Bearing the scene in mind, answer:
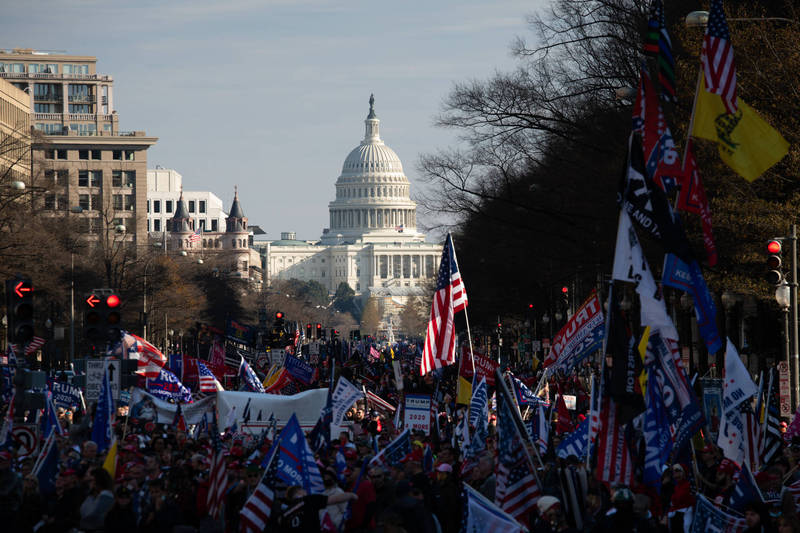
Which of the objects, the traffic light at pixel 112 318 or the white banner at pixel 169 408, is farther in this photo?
the white banner at pixel 169 408

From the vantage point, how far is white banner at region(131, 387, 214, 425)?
26297mm


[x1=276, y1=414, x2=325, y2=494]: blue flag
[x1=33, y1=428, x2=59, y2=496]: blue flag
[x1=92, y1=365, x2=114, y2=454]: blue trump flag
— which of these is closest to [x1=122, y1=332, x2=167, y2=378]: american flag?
[x1=92, y1=365, x2=114, y2=454]: blue trump flag

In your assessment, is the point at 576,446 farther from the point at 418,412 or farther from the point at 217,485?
the point at 418,412

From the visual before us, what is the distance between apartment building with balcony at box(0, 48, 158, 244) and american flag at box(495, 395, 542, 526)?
111600 mm

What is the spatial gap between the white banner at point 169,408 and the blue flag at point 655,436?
1311 centimetres

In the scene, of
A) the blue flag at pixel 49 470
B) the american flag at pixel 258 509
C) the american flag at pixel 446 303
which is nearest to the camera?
the american flag at pixel 258 509

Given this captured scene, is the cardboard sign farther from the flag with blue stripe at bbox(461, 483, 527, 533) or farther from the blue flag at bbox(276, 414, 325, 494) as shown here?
A: the flag with blue stripe at bbox(461, 483, 527, 533)

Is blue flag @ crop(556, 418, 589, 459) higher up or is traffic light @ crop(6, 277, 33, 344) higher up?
traffic light @ crop(6, 277, 33, 344)

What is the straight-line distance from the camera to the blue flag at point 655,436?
13.7m

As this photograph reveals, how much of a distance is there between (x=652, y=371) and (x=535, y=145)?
22.8 m

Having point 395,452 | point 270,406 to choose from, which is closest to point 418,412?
point 270,406

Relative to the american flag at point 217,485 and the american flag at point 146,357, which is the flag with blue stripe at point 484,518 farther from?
the american flag at point 146,357

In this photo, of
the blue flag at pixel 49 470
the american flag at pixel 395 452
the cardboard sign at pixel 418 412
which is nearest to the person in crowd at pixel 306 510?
the american flag at pixel 395 452

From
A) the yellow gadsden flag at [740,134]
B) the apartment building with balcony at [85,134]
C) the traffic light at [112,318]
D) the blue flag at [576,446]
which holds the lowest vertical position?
the blue flag at [576,446]
